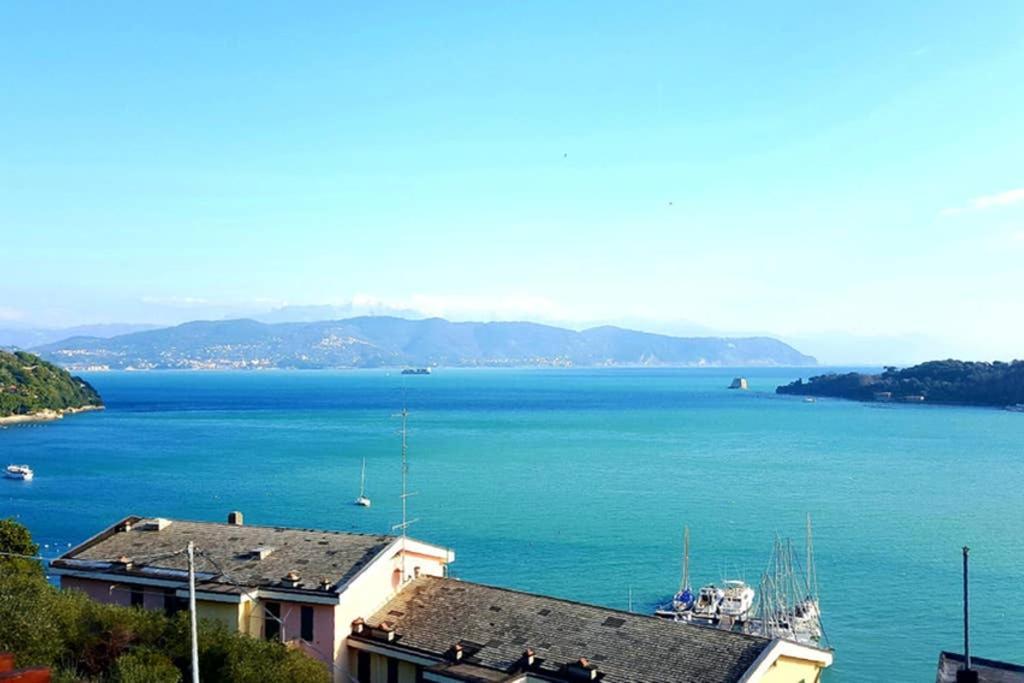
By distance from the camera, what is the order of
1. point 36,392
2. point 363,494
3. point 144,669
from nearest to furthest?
point 144,669 < point 363,494 < point 36,392

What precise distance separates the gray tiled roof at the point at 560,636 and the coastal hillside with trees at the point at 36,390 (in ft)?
366

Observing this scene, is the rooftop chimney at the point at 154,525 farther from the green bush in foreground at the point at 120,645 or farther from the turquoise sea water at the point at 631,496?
the turquoise sea water at the point at 631,496

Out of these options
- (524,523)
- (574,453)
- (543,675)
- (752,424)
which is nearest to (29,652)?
(543,675)

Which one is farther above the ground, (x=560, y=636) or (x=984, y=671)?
(x=560, y=636)

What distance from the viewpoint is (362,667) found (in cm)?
1738

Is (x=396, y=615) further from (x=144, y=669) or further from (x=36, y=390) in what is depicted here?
(x=36, y=390)

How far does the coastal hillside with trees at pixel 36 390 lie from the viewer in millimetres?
117500

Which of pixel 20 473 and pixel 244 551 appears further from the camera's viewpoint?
pixel 20 473

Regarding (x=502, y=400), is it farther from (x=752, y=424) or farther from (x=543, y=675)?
(x=543, y=675)

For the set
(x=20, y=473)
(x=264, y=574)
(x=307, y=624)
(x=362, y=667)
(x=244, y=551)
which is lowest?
(x=20, y=473)

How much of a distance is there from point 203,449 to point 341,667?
2647 inches

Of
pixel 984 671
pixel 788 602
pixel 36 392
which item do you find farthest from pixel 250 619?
pixel 36 392

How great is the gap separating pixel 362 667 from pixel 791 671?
7557 millimetres

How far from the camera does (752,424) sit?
108 meters
